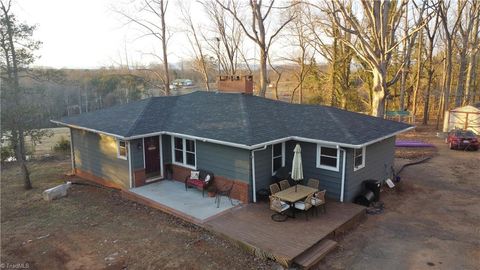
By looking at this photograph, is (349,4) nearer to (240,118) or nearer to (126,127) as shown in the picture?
(240,118)

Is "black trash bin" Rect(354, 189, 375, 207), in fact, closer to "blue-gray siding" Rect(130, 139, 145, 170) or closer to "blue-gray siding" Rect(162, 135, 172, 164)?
"blue-gray siding" Rect(162, 135, 172, 164)

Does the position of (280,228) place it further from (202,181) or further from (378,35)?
(378,35)

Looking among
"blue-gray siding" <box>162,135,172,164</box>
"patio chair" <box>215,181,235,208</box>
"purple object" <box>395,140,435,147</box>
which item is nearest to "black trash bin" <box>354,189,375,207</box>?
"patio chair" <box>215,181,235,208</box>

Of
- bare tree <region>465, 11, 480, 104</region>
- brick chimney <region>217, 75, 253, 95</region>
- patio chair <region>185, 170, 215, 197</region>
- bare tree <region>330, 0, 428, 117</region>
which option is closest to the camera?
patio chair <region>185, 170, 215, 197</region>

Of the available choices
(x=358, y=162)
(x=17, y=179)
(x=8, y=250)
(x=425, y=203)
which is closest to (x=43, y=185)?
(x=17, y=179)

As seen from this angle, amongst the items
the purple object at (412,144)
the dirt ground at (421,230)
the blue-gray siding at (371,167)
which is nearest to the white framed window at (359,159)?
the blue-gray siding at (371,167)

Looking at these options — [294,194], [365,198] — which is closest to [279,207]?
[294,194]

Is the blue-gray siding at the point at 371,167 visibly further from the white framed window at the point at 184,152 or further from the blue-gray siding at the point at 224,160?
the white framed window at the point at 184,152
